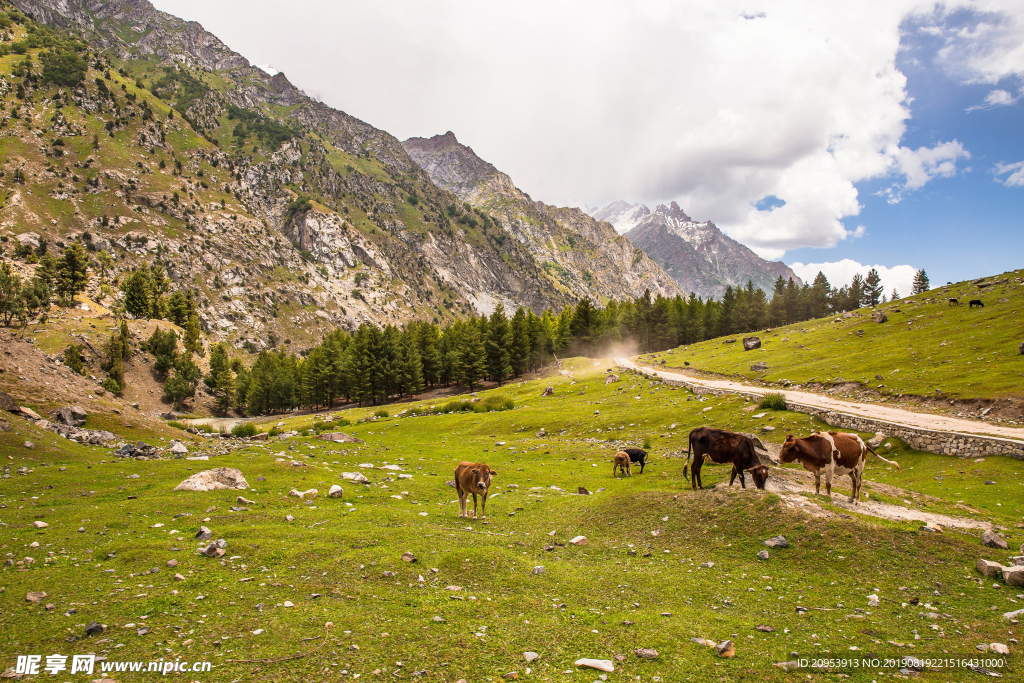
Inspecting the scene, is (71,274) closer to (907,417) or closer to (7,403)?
(7,403)

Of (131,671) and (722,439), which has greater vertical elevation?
(722,439)

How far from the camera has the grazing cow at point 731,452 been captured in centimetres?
1498

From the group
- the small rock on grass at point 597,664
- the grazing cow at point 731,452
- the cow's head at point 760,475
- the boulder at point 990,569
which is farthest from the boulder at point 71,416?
the boulder at point 990,569

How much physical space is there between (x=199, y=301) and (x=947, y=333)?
241 m

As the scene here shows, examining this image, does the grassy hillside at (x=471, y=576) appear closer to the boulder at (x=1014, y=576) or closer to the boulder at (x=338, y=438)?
the boulder at (x=1014, y=576)

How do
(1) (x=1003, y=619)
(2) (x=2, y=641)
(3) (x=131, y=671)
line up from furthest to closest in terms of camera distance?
(1) (x=1003, y=619), (2) (x=2, y=641), (3) (x=131, y=671)

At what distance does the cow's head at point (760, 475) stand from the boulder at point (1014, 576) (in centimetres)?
581

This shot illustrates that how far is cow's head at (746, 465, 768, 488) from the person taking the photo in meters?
14.8

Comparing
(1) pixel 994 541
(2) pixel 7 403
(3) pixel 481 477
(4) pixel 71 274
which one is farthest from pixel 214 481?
(4) pixel 71 274

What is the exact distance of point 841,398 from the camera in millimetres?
36469

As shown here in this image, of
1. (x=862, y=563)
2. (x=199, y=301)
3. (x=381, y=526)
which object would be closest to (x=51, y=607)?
(x=381, y=526)

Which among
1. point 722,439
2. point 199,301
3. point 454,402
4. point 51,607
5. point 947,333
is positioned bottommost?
point 454,402

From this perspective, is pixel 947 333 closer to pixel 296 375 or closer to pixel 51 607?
pixel 51 607

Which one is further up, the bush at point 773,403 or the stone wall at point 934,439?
the bush at point 773,403
